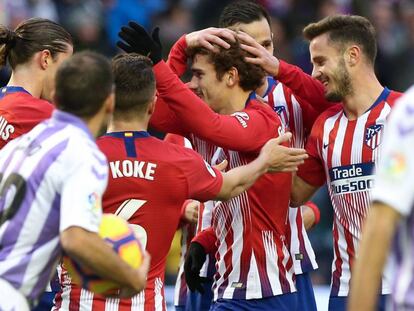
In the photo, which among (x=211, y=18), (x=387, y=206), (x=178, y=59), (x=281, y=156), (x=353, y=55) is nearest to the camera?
(x=387, y=206)

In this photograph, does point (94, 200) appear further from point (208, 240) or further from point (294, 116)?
point (294, 116)

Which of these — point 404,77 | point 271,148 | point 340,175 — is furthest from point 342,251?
point 404,77

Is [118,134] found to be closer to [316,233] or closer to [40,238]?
[40,238]

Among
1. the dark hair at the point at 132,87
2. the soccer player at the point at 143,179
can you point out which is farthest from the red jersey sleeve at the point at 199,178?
the dark hair at the point at 132,87

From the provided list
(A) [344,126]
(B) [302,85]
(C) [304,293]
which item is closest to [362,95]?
(A) [344,126]

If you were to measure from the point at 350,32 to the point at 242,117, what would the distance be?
1006 mm

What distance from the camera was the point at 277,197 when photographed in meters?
6.82

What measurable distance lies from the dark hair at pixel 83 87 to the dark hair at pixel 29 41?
179cm

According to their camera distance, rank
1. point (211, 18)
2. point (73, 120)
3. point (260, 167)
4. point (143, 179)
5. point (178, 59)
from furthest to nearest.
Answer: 1. point (211, 18)
2. point (178, 59)
3. point (260, 167)
4. point (143, 179)
5. point (73, 120)

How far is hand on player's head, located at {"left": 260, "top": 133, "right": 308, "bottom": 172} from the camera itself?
6.35 metres

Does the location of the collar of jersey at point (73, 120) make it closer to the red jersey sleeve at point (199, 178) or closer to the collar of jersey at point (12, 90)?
the red jersey sleeve at point (199, 178)

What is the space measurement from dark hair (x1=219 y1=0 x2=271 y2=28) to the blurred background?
618cm

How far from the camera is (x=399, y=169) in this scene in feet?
13.7

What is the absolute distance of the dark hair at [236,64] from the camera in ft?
22.1
